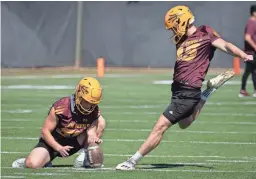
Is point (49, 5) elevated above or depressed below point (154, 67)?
above

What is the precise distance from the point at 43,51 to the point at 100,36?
2.08m

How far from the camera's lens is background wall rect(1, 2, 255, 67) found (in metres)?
31.6

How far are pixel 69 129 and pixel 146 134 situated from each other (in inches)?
155

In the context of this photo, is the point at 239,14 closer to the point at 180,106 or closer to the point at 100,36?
the point at 100,36

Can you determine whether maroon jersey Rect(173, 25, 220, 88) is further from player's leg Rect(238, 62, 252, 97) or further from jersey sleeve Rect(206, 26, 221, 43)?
player's leg Rect(238, 62, 252, 97)

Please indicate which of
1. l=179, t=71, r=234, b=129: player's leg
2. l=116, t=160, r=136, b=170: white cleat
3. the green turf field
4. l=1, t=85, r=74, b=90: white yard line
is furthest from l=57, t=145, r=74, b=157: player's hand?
l=1, t=85, r=74, b=90: white yard line

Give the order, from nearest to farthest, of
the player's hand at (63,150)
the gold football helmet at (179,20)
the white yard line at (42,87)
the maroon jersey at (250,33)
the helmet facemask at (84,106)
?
the helmet facemask at (84,106) < the player's hand at (63,150) < the gold football helmet at (179,20) < the maroon jersey at (250,33) < the white yard line at (42,87)

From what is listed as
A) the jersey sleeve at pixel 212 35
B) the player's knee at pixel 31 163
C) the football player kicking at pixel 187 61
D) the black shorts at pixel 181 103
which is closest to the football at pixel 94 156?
the player's knee at pixel 31 163

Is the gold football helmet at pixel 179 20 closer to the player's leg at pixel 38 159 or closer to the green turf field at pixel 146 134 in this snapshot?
the green turf field at pixel 146 134

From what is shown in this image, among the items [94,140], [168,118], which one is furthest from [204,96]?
[94,140]

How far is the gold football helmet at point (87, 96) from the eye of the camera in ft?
34.1

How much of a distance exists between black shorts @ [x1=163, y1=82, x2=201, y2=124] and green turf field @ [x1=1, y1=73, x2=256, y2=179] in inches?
23.7

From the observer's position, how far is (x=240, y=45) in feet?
102

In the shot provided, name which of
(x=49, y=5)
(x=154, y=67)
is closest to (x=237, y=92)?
(x=154, y=67)
